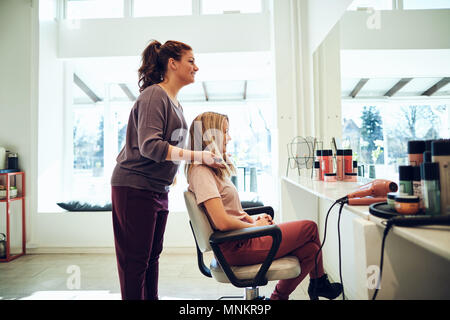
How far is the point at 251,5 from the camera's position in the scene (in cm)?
311

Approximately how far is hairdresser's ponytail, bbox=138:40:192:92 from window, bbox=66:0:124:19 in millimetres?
2421

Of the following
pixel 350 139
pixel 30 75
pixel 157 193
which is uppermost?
pixel 30 75

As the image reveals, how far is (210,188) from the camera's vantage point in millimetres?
1086

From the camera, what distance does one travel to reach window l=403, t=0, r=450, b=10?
918 millimetres

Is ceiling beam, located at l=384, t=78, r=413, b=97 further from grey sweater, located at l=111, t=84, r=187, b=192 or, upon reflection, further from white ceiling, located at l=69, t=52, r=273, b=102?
white ceiling, located at l=69, t=52, r=273, b=102

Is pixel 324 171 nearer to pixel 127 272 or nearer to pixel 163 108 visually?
pixel 163 108

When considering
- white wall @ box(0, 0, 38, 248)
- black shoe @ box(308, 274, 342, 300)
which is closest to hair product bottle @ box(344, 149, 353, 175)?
black shoe @ box(308, 274, 342, 300)

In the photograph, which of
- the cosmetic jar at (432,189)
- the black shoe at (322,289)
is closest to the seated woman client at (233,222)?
the black shoe at (322,289)

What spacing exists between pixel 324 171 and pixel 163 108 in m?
1.08

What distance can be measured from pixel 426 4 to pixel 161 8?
117 inches

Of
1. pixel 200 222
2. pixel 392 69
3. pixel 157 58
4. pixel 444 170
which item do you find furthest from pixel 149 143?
pixel 392 69

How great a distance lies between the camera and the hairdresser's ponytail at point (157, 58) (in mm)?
1305

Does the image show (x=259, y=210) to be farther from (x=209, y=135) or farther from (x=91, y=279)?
(x=91, y=279)
